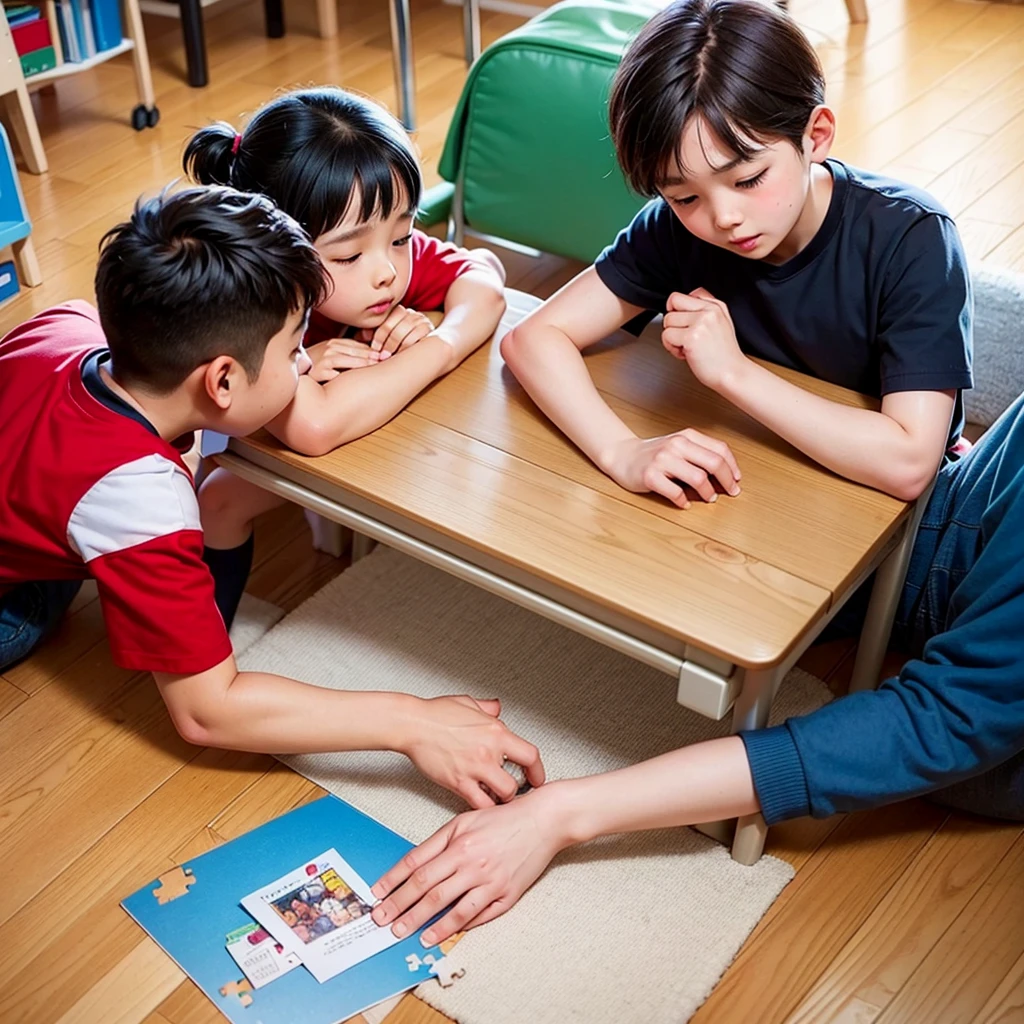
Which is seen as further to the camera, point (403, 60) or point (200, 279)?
point (403, 60)

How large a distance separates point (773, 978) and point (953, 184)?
192 centimetres

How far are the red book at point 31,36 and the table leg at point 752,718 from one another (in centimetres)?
237

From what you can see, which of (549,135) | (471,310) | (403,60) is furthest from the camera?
(403,60)

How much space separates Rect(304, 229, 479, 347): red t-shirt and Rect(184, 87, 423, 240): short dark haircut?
157mm

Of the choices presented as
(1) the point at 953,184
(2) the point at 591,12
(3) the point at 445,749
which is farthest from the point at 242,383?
(1) the point at 953,184

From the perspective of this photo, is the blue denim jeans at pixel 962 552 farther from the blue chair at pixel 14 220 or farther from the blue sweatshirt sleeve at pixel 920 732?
the blue chair at pixel 14 220

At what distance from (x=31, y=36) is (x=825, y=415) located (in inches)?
90.7

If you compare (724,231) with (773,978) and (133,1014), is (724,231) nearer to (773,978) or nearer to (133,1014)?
(773,978)

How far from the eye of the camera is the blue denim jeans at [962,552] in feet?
4.67

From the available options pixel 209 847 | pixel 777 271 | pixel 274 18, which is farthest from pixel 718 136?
pixel 274 18

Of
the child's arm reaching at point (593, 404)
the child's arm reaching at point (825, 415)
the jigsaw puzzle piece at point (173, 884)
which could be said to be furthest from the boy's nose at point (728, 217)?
the jigsaw puzzle piece at point (173, 884)

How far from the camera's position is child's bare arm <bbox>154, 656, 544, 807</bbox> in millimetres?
1388

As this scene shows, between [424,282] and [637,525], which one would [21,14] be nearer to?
[424,282]

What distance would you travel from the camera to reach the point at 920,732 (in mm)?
1297
